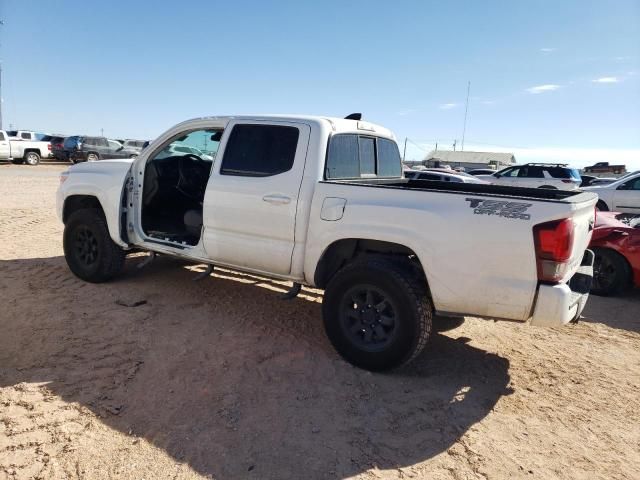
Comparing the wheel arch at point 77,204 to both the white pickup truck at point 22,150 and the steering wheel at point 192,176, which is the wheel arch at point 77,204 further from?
the white pickup truck at point 22,150

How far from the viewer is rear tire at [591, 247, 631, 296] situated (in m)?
6.09

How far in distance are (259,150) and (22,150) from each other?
2710 centimetres

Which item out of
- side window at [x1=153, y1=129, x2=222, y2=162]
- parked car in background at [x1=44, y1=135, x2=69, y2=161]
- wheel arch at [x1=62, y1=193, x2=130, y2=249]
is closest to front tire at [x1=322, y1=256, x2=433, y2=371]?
side window at [x1=153, y1=129, x2=222, y2=162]

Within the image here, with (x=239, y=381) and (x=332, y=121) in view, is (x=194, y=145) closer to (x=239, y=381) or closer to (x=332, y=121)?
(x=332, y=121)

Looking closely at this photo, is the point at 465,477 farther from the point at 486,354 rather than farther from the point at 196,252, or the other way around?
the point at 196,252

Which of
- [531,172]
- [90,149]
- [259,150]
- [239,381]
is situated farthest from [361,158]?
[90,149]

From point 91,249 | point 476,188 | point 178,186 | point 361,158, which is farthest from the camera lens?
point 178,186

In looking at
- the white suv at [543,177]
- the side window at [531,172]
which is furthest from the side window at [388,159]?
the side window at [531,172]

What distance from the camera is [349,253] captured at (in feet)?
12.8

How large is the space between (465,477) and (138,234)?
3997 mm

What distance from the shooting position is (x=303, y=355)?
3949 millimetres

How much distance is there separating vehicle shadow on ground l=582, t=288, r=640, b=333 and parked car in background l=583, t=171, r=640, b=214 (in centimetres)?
588

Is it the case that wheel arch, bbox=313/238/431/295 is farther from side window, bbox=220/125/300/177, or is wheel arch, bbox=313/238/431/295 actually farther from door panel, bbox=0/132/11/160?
door panel, bbox=0/132/11/160

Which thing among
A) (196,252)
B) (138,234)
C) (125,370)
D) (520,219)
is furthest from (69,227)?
(520,219)
